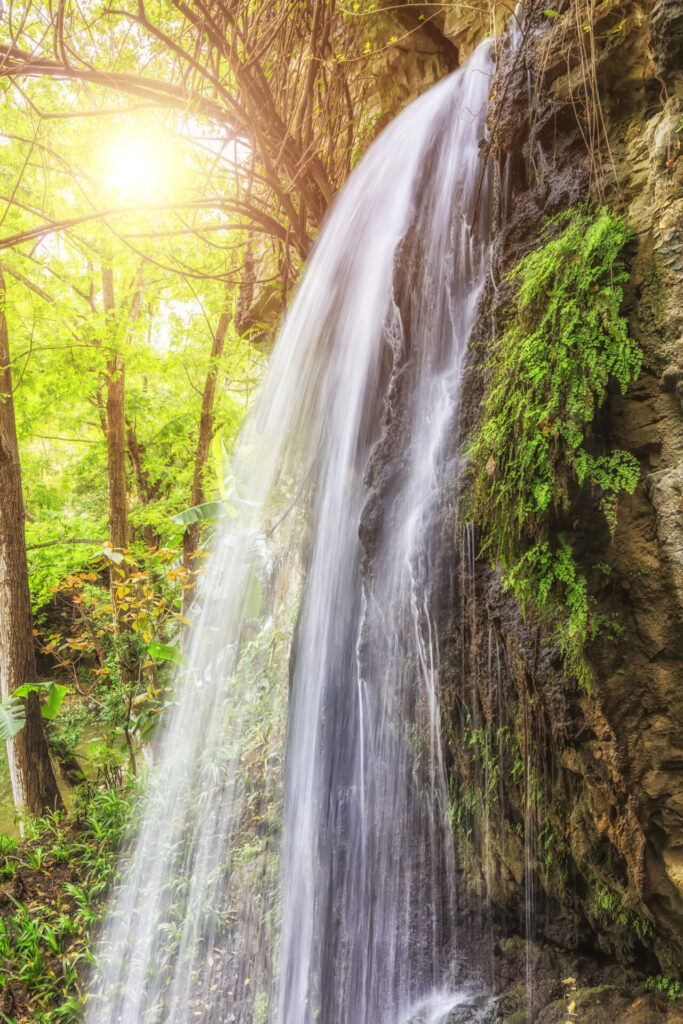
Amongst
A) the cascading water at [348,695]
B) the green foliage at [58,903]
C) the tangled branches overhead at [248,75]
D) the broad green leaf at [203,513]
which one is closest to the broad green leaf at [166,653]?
the cascading water at [348,695]

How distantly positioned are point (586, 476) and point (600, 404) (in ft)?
1.03

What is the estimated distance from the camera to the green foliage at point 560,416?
2.31 metres

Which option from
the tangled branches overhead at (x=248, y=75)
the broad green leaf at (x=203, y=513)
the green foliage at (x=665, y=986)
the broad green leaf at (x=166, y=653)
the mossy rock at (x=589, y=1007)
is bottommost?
the mossy rock at (x=589, y=1007)

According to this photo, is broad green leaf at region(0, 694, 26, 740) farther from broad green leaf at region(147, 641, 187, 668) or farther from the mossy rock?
the mossy rock

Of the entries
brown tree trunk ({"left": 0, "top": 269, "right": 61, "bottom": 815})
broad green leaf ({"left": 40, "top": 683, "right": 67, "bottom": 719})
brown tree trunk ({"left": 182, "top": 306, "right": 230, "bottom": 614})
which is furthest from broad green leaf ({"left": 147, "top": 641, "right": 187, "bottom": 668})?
brown tree trunk ({"left": 0, "top": 269, "right": 61, "bottom": 815})

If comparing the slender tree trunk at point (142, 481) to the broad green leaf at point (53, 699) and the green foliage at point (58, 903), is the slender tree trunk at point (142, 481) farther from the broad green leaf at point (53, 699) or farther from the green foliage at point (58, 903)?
the green foliage at point (58, 903)

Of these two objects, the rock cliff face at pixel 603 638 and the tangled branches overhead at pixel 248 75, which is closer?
the rock cliff face at pixel 603 638

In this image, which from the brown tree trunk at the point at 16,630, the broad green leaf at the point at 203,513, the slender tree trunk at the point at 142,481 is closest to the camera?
the broad green leaf at the point at 203,513

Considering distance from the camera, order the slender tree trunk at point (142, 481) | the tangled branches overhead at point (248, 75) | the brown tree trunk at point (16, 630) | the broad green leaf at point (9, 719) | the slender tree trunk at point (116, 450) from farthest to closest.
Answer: the slender tree trunk at point (142, 481), the slender tree trunk at point (116, 450), the brown tree trunk at point (16, 630), the broad green leaf at point (9, 719), the tangled branches overhead at point (248, 75)

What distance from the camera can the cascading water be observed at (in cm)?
321

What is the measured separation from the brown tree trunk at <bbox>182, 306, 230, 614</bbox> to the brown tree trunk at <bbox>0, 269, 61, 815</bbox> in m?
2.22

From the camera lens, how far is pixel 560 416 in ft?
7.84

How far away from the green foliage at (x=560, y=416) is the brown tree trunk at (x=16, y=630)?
6850mm

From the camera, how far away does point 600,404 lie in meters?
2.30
